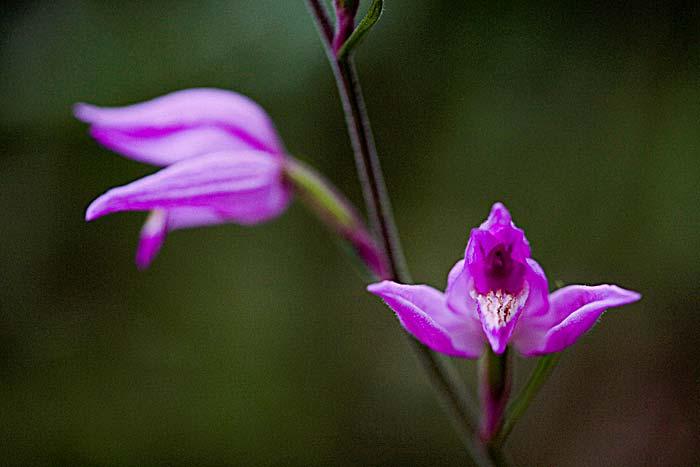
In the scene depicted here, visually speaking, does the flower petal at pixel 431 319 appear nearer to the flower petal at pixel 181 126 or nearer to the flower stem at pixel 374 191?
the flower stem at pixel 374 191

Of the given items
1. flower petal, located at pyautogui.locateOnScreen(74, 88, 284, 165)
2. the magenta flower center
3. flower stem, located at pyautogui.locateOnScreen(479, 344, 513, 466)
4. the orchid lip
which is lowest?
flower stem, located at pyautogui.locateOnScreen(479, 344, 513, 466)

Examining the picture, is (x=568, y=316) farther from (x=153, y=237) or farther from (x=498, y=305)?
(x=153, y=237)

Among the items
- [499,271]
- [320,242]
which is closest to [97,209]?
[499,271]

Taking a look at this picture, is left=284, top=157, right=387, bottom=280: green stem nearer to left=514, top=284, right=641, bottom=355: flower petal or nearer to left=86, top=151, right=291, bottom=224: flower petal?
left=86, top=151, right=291, bottom=224: flower petal

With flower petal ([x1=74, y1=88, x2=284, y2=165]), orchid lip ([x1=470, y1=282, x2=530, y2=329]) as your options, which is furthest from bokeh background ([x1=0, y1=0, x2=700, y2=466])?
orchid lip ([x1=470, y1=282, x2=530, y2=329])

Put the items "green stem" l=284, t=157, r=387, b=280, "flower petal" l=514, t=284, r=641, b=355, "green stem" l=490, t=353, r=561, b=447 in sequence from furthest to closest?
"green stem" l=284, t=157, r=387, b=280 < "green stem" l=490, t=353, r=561, b=447 < "flower petal" l=514, t=284, r=641, b=355

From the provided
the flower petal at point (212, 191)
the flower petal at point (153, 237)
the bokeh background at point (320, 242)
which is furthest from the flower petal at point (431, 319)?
the bokeh background at point (320, 242)

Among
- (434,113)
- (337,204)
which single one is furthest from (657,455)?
(337,204)
